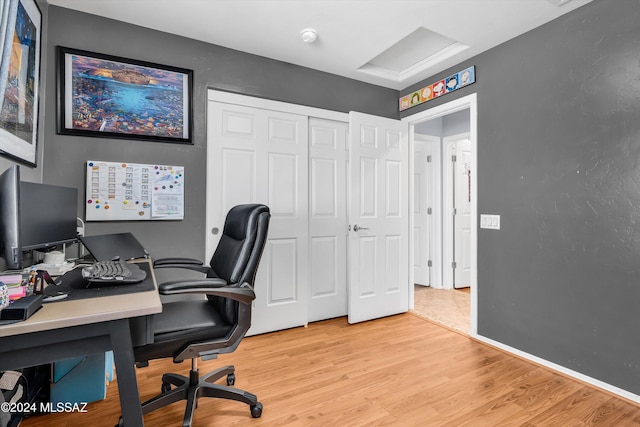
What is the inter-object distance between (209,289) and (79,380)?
109 cm

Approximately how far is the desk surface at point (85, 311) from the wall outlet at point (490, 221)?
2523 mm

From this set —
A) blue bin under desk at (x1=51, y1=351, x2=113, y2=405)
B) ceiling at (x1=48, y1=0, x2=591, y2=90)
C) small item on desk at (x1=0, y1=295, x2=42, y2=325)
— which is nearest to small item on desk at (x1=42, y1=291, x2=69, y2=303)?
small item on desk at (x1=0, y1=295, x2=42, y2=325)

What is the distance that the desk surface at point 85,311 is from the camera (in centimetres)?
84

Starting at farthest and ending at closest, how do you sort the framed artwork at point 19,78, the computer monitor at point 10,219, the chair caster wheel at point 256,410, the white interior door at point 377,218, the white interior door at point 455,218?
the white interior door at point 455,218
the white interior door at point 377,218
the chair caster wheel at point 256,410
the framed artwork at point 19,78
the computer monitor at point 10,219

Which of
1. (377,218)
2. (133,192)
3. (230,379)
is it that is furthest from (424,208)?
(133,192)

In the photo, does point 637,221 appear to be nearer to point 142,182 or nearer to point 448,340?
point 448,340

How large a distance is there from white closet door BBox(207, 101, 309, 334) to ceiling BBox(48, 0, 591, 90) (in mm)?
567

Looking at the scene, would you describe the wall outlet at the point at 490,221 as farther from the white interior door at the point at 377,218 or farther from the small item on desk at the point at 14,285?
the small item on desk at the point at 14,285

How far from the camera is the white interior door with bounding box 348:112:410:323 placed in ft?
9.91

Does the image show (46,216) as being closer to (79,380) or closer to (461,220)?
(79,380)

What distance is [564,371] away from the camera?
83.8 inches

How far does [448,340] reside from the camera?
266 centimetres

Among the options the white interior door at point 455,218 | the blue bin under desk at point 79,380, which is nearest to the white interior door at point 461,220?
the white interior door at point 455,218

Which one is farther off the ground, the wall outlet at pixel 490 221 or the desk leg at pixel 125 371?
the wall outlet at pixel 490 221
